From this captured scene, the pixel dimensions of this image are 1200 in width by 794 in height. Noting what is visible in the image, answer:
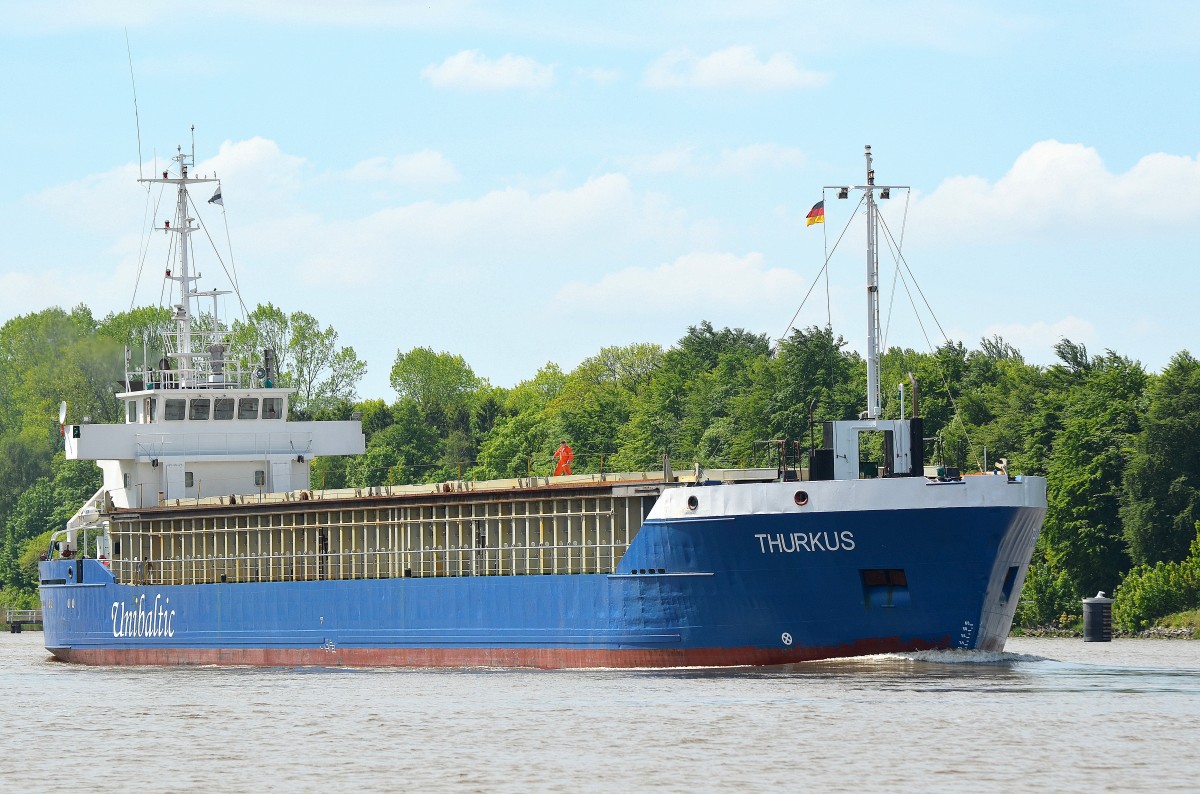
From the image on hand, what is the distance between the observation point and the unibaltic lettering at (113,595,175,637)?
65956 mm

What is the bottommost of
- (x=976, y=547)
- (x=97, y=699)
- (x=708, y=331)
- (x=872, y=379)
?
(x=97, y=699)

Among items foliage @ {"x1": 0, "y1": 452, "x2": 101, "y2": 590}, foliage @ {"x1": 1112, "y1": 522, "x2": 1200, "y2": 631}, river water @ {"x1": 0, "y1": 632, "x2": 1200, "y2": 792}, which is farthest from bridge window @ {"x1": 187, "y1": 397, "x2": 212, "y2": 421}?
foliage @ {"x1": 0, "y1": 452, "x2": 101, "y2": 590}

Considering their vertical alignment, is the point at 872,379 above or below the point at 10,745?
above

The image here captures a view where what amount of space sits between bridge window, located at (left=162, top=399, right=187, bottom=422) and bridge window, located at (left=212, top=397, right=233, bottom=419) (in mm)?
1157

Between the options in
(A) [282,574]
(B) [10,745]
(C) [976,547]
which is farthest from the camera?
(A) [282,574]

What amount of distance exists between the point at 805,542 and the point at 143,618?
28793mm

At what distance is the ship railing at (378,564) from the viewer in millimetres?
54531

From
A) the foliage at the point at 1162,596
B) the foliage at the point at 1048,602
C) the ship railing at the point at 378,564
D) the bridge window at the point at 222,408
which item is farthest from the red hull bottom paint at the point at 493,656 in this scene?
the foliage at the point at 1048,602

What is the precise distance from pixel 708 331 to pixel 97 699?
296ft

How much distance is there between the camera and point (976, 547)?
154 ft

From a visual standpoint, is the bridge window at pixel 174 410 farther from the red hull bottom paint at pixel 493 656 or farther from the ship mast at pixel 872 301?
the ship mast at pixel 872 301

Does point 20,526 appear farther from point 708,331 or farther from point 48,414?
point 708,331

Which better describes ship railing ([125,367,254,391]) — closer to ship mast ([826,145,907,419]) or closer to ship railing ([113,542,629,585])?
ship railing ([113,542,629,585])

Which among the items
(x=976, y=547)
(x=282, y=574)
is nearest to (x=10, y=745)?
(x=976, y=547)
